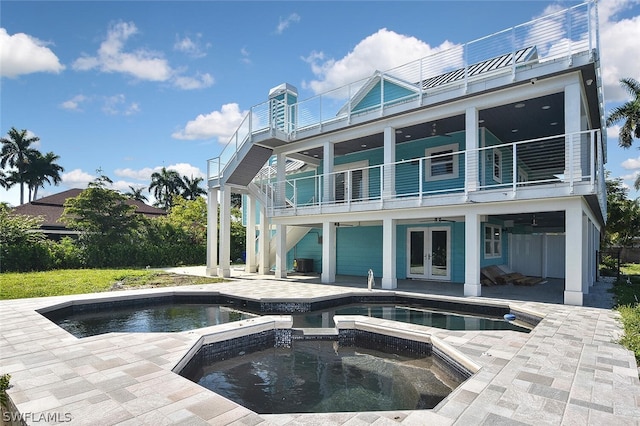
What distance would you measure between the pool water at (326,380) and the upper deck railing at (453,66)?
779 cm

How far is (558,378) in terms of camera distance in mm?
4066

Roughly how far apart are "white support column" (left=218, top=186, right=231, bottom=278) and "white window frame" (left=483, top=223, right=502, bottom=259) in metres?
9.96

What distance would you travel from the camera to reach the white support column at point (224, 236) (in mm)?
14953

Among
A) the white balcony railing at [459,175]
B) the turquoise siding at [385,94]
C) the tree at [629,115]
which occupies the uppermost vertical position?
the tree at [629,115]

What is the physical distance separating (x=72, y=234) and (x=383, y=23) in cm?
2366

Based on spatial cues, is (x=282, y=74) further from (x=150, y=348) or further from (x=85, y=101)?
(x=150, y=348)

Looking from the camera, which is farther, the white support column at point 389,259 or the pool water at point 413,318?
the white support column at point 389,259

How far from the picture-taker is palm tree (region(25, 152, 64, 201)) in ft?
128

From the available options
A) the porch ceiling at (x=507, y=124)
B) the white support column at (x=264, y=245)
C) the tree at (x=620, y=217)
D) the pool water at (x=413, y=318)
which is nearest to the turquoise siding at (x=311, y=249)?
the white support column at (x=264, y=245)

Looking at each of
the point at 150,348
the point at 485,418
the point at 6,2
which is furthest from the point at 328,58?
the point at 485,418

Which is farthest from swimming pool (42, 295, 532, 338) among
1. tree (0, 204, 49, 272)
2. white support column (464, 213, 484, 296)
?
tree (0, 204, 49, 272)

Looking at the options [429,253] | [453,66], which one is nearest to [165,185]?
[429,253]

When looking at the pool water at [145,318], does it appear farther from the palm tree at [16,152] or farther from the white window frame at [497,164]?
the palm tree at [16,152]

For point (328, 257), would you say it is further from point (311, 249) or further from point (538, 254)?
point (538, 254)
